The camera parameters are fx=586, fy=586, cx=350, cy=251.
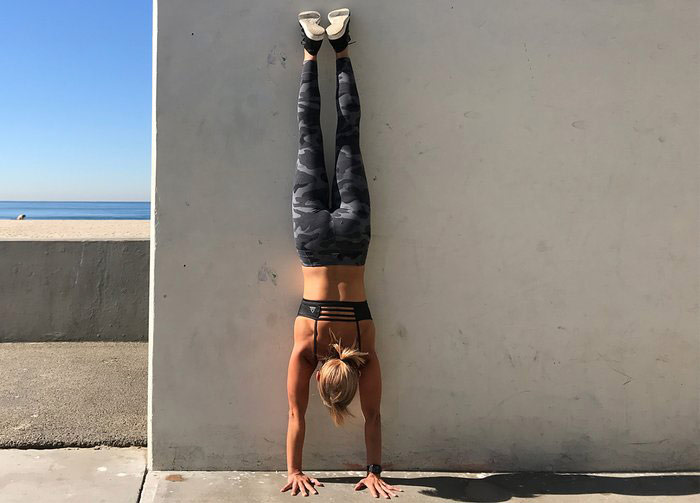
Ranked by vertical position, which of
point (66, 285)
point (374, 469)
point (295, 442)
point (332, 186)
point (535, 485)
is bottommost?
point (535, 485)

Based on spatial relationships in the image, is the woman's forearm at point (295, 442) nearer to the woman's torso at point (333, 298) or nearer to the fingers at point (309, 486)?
the fingers at point (309, 486)

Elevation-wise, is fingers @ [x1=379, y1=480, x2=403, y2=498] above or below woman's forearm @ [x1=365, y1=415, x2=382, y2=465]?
below

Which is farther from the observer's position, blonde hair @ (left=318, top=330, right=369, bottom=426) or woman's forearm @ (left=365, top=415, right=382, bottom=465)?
woman's forearm @ (left=365, top=415, right=382, bottom=465)

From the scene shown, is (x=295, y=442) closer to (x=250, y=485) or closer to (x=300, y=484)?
(x=300, y=484)

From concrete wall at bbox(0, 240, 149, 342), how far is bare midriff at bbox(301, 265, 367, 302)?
127 inches

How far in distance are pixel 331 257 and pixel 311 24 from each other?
1.33 m

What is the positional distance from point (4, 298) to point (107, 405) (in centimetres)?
243

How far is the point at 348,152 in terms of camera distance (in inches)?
134

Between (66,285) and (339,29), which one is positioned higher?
(339,29)

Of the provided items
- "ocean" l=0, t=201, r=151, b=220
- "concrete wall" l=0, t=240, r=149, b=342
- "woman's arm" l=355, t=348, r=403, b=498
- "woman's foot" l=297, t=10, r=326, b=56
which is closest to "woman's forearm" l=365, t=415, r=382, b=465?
"woman's arm" l=355, t=348, r=403, b=498

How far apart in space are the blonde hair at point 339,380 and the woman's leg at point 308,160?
2.17 ft

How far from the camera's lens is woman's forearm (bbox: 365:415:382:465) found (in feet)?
10.9

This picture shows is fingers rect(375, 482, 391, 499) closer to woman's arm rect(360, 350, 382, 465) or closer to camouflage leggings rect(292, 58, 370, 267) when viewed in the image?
woman's arm rect(360, 350, 382, 465)

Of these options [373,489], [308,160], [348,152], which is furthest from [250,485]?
[348,152]
